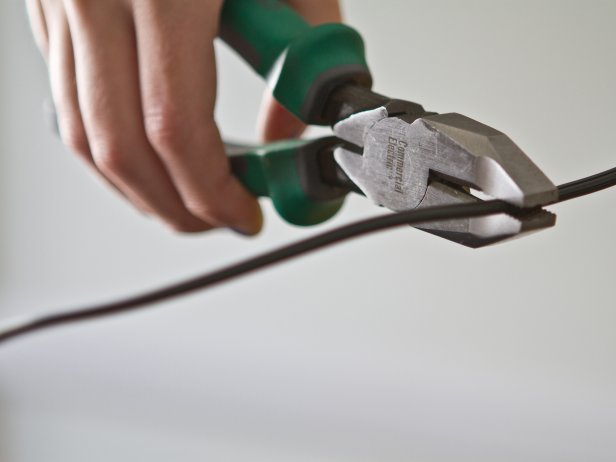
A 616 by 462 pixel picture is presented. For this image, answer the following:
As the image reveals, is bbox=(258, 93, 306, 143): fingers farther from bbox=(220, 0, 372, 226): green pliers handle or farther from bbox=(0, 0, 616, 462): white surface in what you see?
bbox=(0, 0, 616, 462): white surface

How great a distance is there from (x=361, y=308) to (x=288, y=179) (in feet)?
1.21

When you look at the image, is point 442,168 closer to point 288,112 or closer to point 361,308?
point 288,112

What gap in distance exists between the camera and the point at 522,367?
61 cm

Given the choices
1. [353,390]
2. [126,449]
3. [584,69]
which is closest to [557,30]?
[584,69]

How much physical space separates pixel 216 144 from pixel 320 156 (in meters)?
0.06

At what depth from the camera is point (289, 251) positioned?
179 millimetres

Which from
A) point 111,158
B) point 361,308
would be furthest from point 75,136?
point 361,308

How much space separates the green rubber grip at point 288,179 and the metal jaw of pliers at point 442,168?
0.12ft

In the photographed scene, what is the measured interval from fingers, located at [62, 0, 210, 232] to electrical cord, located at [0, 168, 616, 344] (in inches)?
6.4

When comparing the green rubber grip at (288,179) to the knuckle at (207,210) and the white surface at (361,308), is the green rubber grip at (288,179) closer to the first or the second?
the knuckle at (207,210)

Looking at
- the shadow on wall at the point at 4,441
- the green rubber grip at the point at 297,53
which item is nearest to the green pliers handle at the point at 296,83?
the green rubber grip at the point at 297,53

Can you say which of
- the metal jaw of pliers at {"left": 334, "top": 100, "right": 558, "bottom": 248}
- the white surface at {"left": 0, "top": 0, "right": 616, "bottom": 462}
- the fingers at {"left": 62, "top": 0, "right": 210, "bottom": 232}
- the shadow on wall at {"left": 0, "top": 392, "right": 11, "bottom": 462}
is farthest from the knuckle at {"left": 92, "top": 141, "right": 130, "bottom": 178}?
the shadow on wall at {"left": 0, "top": 392, "right": 11, "bottom": 462}

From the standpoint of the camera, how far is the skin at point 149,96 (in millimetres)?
337

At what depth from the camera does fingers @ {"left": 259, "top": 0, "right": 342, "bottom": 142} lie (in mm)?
393
